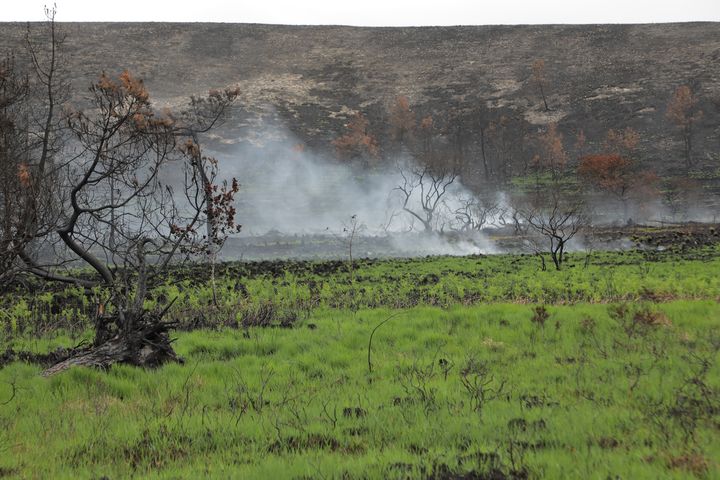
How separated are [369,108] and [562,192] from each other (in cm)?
4442

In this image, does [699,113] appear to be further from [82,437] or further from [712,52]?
[82,437]

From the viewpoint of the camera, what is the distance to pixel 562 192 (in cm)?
7562

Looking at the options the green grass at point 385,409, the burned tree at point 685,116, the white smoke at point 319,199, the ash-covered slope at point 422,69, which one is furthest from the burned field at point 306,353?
the ash-covered slope at point 422,69

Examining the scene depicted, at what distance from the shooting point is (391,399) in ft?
22.0

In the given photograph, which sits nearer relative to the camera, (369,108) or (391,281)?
(391,281)

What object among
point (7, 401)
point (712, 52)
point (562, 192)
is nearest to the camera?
point (7, 401)

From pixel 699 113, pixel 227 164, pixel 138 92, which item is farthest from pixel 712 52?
pixel 138 92

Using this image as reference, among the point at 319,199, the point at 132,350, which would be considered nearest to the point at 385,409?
A: the point at 132,350

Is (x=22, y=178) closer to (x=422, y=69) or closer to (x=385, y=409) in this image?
(x=385, y=409)

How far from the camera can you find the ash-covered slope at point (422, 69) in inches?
3829

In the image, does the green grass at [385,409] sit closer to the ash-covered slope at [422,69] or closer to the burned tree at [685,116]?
the burned tree at [685,116]

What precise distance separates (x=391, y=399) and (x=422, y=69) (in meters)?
122

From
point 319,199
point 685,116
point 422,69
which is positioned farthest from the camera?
point 422,69

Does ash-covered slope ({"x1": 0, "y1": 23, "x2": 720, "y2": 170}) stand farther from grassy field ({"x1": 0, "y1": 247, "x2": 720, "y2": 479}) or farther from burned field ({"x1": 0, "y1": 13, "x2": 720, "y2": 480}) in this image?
grassy field ({"x1": 0, "y1": 247, "x2": 720, "y2": 479})
